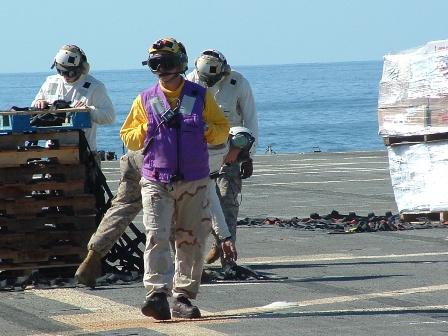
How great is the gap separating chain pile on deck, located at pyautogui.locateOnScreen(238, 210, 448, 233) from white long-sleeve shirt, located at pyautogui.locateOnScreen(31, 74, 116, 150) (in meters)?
4.85

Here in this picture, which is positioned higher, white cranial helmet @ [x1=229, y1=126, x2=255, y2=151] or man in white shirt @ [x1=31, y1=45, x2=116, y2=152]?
man in white shirt @ [x1=31, y1=45, x2=116, y2=152]

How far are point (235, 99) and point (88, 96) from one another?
1.37 m

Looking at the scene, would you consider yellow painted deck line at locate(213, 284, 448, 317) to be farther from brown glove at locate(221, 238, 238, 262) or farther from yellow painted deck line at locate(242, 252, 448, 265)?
yellow painted deck line at locate(242, 252, 448, 265)

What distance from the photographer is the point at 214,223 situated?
1308 cm

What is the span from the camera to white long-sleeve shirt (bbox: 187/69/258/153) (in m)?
14.2

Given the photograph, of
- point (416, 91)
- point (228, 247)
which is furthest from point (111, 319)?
point (416, 91)

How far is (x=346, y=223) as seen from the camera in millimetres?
18453

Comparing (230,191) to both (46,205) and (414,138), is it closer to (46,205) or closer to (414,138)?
(46,205)

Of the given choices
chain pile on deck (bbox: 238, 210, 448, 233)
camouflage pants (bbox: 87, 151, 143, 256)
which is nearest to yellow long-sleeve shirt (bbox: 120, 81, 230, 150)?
camouflage pants (bbox: 87, 151, 143, 256)

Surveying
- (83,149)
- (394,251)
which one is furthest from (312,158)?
(83,149)

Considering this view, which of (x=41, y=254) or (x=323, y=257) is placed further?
(x=323, y=257)

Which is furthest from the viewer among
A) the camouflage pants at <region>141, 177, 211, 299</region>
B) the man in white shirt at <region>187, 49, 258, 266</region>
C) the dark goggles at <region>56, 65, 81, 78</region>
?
the man in white shirt at <region>187, 49, 258, 266</region>

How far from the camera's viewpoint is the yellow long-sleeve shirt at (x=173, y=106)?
36.8ft

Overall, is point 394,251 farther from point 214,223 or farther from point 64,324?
point 64,324
